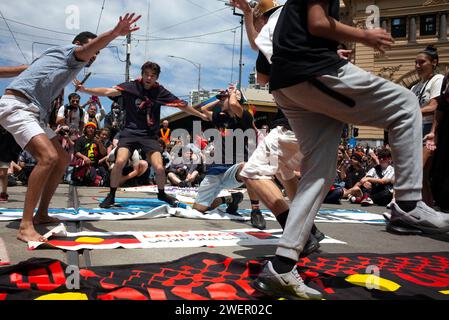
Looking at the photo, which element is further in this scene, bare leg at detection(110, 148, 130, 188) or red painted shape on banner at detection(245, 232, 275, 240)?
bare leg at detection(110, 148, 130, 188)

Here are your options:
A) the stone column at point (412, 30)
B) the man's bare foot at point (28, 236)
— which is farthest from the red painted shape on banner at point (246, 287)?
the stone column at point (412, 30)

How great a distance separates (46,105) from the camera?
3.46 metres

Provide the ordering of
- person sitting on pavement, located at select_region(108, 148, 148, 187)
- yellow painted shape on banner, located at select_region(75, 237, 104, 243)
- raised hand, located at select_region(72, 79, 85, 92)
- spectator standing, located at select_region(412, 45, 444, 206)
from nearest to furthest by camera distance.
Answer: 1. yellow painted shape on banner, located at select_region(75, 237, 104, 243)
2. spectator standing, located at select_region(412, 45, 444, 206)
3. raised hand, located at select_region(72, 79, 85, 92)
4. person sitting on pavement, located at select_region(108, 148, 148, 187)

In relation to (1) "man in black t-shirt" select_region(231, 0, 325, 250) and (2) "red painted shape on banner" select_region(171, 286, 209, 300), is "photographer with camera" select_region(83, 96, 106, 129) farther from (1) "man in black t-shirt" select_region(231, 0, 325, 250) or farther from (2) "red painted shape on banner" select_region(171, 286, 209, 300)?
(2) "red painted shape on banner" select_region(171, 286, 209, 300)

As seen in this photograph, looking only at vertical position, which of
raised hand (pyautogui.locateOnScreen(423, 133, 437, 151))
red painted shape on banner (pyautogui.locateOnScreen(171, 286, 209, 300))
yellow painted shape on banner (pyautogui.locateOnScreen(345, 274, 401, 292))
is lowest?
yellow painted shape on banner (pyautogui.locateOnScreen(345, 274, 401, 292))

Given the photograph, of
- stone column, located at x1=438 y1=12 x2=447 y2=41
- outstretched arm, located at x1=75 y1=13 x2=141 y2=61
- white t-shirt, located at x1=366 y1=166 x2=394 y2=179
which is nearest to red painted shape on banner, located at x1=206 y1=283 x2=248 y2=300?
outstretched arm, located at x1=75 y1=13 x2=141 y2=61

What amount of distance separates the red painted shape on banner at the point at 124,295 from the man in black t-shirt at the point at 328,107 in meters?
0.58

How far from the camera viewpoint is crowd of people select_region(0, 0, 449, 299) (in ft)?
6.22

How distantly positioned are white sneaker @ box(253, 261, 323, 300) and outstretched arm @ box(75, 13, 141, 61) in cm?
225

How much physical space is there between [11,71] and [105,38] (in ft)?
2.86

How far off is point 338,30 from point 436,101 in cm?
296

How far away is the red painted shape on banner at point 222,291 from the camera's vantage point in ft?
6.13

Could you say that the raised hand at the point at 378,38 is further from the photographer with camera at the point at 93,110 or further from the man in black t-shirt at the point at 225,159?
the photographer with camera at the point at 93,110
